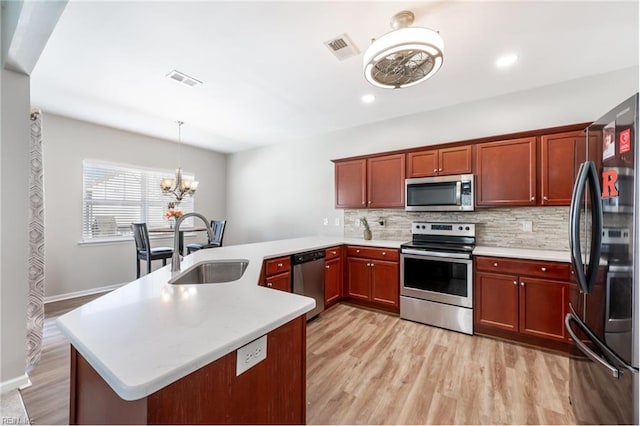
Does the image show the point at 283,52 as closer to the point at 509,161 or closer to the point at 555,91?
the point at 509,161

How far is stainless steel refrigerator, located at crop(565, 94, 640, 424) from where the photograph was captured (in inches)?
43.4

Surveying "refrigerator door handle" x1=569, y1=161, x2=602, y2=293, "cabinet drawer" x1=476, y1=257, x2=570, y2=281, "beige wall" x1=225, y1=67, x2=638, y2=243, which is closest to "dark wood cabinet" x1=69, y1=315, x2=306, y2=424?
"refrigerator door handle" x1=569, y1=161, x2=602, y2=293

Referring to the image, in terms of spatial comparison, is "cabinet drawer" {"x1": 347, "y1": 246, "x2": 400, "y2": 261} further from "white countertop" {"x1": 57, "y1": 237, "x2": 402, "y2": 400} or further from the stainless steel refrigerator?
"white countertop" {"x1": 57, "y1": 237, "x2": 402, "y2": 400}

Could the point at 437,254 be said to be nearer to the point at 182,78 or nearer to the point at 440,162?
the point at 440,162

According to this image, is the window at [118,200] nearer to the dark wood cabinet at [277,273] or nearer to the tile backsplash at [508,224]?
the dark wood cabinet at [277,273]

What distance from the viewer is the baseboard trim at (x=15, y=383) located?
1.85 m

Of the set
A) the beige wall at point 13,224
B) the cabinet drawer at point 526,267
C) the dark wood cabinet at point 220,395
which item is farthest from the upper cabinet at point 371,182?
the beige wall at point 13,224

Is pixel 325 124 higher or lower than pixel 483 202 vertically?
higher

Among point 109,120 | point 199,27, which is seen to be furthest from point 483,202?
point 109,120

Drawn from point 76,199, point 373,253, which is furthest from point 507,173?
point 76,199

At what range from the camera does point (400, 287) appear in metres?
3.12

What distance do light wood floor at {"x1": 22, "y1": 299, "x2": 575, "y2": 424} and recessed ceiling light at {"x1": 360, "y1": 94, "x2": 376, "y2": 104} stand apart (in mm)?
2699

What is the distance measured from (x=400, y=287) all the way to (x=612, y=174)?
2.21 metres

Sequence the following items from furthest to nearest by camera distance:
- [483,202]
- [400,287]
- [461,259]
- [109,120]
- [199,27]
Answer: [109,120] < [400,287] < [483,202] < [461,259] < [199,27]
